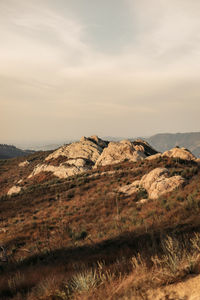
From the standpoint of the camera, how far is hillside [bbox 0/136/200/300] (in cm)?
373

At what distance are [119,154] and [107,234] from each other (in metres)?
39.0

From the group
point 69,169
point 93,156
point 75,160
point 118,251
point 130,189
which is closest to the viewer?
point 118,251

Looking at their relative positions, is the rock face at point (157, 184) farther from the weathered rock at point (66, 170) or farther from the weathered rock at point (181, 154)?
the weathered rock at point (66, 170)

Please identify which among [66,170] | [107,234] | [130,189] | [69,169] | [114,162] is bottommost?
[130,189]

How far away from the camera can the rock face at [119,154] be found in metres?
46.8

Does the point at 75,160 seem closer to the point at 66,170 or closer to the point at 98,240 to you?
the point at 66,170

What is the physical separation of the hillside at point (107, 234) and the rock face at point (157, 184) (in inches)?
4.1

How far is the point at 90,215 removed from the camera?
758 inches

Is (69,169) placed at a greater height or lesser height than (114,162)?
lesser

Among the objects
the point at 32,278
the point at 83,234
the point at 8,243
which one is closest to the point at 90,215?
the point at 83,234

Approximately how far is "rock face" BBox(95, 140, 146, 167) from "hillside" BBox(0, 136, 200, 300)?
0.26 m

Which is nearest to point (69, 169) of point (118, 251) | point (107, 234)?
point (107, 234)

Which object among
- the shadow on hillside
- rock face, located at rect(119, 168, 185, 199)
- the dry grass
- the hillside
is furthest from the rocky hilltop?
the shadow on hillside

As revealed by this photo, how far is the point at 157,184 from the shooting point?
69.3 feet
